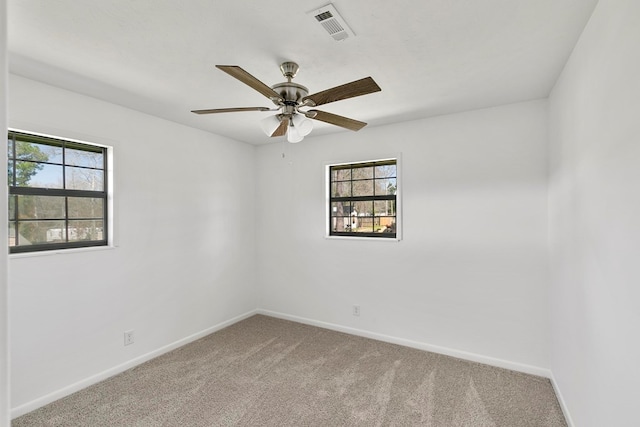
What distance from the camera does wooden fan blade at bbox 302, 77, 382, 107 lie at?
1.69m

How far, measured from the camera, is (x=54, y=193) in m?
2.55

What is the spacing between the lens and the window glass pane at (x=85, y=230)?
2699 mm

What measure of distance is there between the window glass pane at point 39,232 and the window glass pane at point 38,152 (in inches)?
20.4

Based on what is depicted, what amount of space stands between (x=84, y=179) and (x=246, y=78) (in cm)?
215

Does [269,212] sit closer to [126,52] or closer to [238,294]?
[238,294]

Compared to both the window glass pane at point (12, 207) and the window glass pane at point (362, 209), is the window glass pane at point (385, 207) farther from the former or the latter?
the window glass pane at point (12, 207)

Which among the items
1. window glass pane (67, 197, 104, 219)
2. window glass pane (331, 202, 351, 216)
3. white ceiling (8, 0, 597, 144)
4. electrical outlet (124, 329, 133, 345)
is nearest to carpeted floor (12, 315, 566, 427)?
electrical outlet (124, 329, 133, 345)

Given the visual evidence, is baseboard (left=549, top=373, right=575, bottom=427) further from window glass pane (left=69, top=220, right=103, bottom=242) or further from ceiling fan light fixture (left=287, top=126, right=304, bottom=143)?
window glass pane (left=69, top=220, right=103, bottom=242)

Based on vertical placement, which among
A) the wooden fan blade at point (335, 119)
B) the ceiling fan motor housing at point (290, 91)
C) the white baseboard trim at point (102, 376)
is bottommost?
the white baseboard trim at point (102, 376)

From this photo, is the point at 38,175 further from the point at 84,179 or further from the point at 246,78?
the point at 246,78

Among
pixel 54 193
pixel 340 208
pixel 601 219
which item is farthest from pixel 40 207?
pixel 601 219

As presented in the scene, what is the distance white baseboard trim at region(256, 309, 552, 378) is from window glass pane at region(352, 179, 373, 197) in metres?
1.69

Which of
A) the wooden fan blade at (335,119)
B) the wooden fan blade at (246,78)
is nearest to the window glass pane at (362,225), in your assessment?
the wooden fan blade at (335,119)

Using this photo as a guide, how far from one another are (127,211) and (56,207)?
0.54 metres
